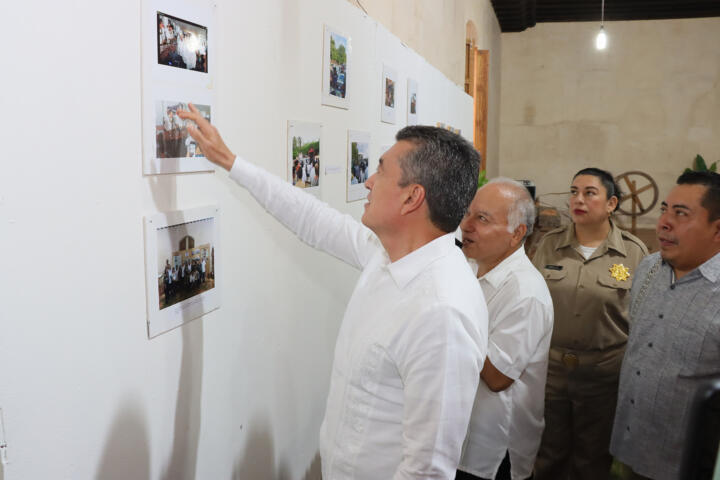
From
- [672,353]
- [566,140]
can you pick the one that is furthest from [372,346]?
[566,140]

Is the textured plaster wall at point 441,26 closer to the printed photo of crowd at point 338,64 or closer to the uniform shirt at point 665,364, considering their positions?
the printed photo of crowd at point 338,64

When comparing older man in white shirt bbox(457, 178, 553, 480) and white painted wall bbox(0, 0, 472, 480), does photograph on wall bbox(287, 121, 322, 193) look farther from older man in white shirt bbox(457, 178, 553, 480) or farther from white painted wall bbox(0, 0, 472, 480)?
older man in white shirt bbox(457, 178, 553, 480)

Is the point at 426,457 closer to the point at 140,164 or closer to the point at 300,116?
the point at 140,164

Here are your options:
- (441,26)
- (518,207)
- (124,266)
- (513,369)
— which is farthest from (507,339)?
(441,26)

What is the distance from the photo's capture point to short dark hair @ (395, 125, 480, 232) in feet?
5.21

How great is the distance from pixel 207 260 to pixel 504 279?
1108mm

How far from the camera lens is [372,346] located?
4.97 ft

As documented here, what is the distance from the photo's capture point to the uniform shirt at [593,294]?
3322 millimetres

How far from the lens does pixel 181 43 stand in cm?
169

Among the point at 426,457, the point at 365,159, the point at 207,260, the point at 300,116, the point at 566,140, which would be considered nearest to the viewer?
the point at 426,457

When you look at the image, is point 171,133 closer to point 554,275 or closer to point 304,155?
point 304,155

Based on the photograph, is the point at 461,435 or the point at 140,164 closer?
the point at 461,435

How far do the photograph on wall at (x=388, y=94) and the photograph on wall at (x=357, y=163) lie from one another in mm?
399

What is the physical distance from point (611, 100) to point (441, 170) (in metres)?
14.5
